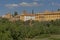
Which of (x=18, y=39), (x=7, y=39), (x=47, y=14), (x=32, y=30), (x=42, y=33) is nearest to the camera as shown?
(x=7, y=39)

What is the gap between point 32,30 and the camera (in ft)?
119

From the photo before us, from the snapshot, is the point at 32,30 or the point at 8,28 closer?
the point at 8,28

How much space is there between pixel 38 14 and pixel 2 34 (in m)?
49.5

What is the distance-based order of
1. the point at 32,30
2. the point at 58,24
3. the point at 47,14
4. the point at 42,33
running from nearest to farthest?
the point at 32,30 < the point at 42,33 < the point at 58,24 < the point at 47,14

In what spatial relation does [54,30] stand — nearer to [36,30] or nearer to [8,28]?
[36,30]

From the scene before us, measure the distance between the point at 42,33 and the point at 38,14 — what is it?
2796cm

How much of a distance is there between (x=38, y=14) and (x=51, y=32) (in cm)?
2655

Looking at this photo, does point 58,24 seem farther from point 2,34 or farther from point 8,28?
point 2,34

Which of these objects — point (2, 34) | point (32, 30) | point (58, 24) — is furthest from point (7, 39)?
point (58, 24)

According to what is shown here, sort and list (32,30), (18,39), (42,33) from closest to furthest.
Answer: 1. (18,39)
2. (32,30)
3. (42,33)

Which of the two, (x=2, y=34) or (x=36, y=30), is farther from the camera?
(x=36, y=30)

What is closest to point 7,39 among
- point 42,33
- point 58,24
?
point 42,33

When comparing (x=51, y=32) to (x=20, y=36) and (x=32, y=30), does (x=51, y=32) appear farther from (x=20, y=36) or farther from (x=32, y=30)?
(x=20, y=36)

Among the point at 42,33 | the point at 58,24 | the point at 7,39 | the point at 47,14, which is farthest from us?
the point at 47,14
